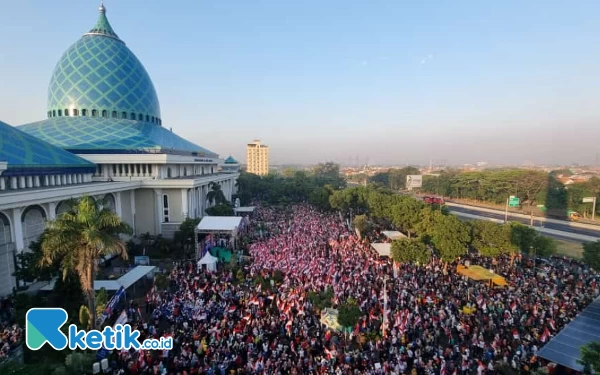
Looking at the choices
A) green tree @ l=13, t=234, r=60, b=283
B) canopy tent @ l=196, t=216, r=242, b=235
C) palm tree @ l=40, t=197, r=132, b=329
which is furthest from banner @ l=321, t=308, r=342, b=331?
canopy tent @ l=196, t=216, r=242, b=235

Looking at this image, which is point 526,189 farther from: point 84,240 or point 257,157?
point 257,157

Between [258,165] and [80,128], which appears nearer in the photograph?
[80,128]

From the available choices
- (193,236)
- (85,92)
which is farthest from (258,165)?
(193,236)

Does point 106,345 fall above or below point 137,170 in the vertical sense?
below

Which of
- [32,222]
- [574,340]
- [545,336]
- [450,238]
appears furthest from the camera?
[450,238]

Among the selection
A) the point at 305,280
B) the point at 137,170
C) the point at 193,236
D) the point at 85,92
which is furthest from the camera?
the point at 85,92

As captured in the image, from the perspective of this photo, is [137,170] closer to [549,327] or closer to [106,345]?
[106,345]

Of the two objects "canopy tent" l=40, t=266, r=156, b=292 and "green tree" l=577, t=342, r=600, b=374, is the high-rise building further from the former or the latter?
"green tree" l=577, t=342, r=600, b=374

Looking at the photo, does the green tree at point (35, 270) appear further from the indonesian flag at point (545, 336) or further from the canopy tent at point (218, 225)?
the indonesian flag at point (545, 336)

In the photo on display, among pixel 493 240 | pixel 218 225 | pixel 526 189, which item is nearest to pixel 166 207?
pixel 218 225
